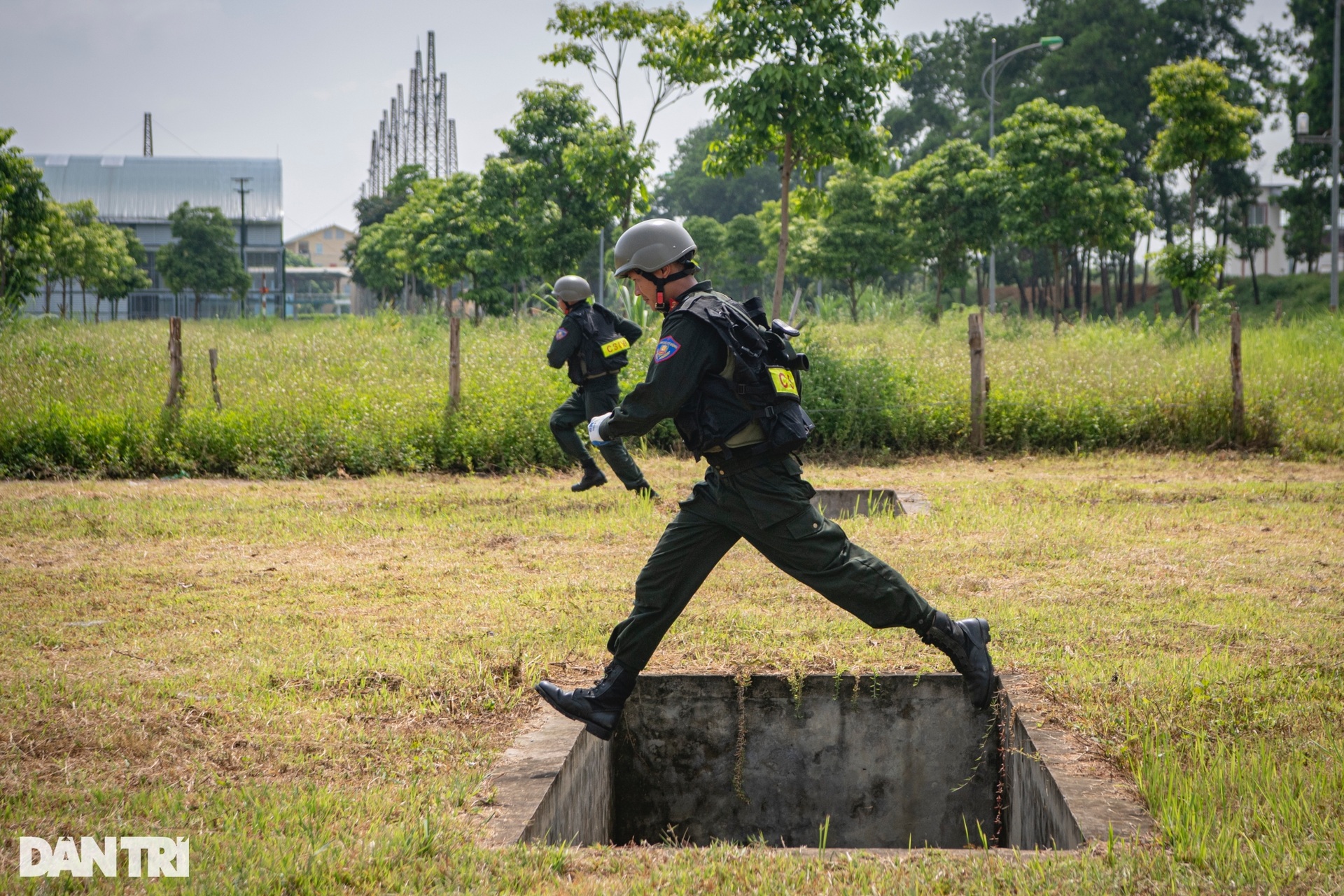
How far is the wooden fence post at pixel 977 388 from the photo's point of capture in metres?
11.9

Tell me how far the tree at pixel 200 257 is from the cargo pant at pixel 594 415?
46.6m

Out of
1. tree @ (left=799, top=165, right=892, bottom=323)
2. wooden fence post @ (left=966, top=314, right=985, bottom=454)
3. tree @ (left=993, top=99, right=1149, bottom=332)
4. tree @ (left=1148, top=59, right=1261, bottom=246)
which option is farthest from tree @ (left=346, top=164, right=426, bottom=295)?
wooden fence post @ (left=966, top=314, right=985, bottom=454)

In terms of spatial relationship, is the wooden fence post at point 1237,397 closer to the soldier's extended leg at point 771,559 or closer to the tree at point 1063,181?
the soldier's extended leg at point 771,559

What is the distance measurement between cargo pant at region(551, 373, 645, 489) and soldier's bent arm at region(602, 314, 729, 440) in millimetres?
4781

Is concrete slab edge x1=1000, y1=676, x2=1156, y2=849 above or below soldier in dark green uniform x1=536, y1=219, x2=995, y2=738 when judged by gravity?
below

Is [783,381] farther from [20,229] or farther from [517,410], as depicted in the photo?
[20,229]

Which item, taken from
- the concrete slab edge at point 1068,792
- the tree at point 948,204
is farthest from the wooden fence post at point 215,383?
the tree at point 948,204

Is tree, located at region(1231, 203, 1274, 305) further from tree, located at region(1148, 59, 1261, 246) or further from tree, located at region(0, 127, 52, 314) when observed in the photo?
tree, located at region(0, 127, 52, 314)

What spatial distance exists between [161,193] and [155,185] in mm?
804

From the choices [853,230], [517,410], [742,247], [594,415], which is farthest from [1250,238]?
[594,415]

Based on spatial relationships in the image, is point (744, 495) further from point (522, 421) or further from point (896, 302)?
point (896, 302)

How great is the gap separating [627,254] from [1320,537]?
5.85 m

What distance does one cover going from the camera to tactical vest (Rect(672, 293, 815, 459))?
3.62 m

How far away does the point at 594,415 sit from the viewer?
892 cm
